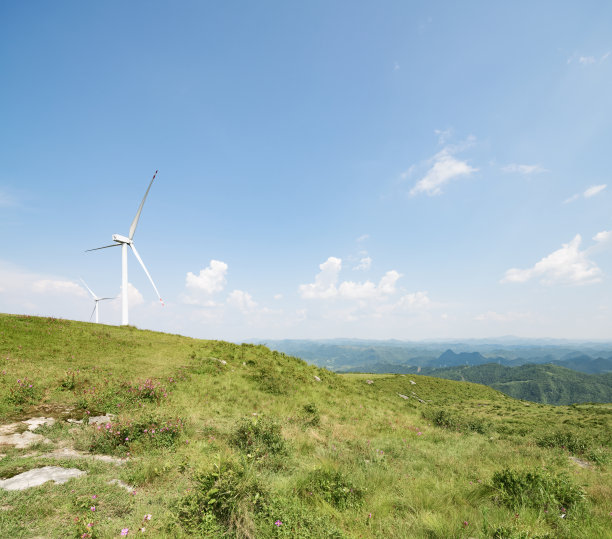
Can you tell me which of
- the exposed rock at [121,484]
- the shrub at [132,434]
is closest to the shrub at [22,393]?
the shrub at [132,434]

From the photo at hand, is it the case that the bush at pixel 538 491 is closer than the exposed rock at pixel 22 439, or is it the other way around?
the bush at pixel 538 491

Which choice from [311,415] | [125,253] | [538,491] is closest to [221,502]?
[538,491]

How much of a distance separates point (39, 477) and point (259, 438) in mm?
6691

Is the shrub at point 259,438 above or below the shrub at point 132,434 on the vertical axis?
below

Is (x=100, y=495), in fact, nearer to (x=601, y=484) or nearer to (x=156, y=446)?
(x=156, y=446)

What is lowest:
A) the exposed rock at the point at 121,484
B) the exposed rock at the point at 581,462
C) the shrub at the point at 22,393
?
the exposed rock at the point at 581,462

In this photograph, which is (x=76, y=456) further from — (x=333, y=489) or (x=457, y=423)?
(x=457, y=423)

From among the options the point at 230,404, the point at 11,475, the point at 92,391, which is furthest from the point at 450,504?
the point at 92,391

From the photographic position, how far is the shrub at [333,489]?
23.8 feet

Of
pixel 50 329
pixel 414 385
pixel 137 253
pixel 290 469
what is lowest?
pixel 414 385

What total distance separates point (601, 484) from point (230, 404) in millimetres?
17212

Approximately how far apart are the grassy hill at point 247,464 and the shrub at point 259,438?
57 mm

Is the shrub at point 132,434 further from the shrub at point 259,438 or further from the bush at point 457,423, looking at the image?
the bush at point 457,423

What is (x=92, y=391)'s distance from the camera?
14.9 m
